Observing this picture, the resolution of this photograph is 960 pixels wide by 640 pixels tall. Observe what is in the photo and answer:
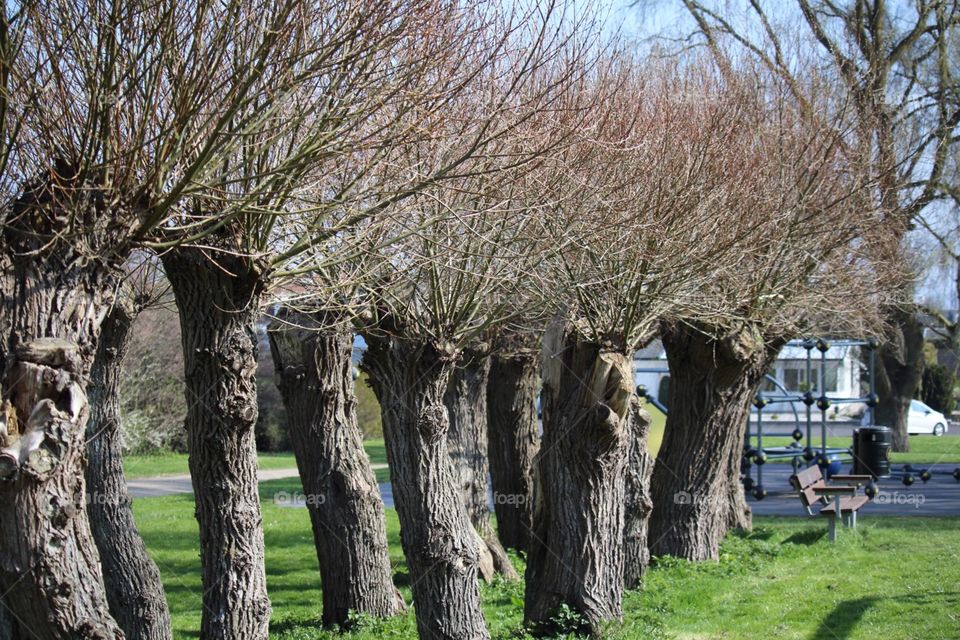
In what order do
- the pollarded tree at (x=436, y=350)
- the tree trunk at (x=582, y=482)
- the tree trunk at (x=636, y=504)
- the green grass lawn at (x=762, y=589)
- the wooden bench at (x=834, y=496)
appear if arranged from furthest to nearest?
the wooden bench at (x=834, y=496) < the tree trunk at (x=636, y=504) < the green grass lawn at (x=762, y=589) < the tree trunk at (x=582, y=482) < the pollarded tree at (x=436, y=350)

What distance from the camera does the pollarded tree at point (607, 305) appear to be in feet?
28.9

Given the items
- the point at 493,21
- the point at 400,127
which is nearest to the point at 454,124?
the point at 493,21

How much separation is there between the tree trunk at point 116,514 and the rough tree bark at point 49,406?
12.1ft

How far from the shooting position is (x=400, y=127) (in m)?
5.58

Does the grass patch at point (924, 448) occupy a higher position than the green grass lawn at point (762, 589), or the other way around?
the grass patch at point (924, 448)

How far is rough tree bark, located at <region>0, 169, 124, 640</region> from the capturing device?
457 centimetres

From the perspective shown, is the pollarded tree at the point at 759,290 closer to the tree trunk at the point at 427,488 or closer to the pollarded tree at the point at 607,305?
the pollarded tree at the point at 607,305

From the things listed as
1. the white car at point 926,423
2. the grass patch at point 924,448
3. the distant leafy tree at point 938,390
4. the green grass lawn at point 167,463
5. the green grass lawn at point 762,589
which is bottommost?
the green grass lawn at point 762,589

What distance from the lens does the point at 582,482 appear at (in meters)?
9.26

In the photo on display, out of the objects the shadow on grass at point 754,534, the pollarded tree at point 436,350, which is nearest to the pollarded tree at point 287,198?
the pollarded tree at point 436,350

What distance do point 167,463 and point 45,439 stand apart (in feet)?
89.0

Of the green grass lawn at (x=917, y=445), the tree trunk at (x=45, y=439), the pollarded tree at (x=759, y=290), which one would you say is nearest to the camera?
the tree trunk at (x=45, y=439)

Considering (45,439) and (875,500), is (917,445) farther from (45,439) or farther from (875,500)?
(45,439)

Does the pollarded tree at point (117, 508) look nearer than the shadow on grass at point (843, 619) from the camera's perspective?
Yes
